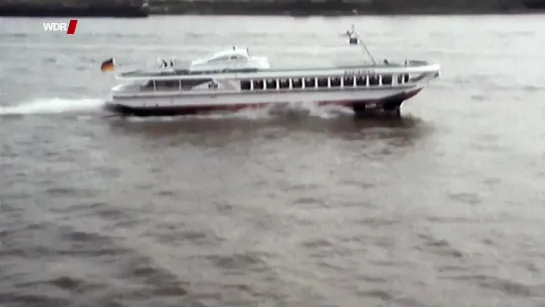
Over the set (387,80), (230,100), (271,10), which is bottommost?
(230,100)

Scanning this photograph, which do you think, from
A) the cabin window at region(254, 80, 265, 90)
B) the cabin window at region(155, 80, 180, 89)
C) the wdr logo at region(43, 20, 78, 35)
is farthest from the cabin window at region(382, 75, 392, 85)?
the wdr logo at region(43, 20, 78, 35)

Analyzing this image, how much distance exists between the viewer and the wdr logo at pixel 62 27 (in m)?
53.0

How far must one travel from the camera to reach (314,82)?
80.7 feet

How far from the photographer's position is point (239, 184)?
1794 cm

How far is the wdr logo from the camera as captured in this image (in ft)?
174

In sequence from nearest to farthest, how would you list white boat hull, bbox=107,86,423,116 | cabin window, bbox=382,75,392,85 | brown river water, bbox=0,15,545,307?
brown river water, bbox=0,15,545,307 → white boat hull, bbox=107,86,423,116 → cabin window, bbox=382,75,392,85

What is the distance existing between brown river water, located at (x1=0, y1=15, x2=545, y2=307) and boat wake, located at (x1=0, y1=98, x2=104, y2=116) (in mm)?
103

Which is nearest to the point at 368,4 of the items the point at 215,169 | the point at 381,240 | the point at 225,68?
the point at 225,68

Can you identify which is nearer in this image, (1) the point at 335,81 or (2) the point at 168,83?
(2) the point at 168,83

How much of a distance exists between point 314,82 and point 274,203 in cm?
890

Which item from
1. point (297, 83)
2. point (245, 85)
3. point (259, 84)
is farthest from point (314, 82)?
point (245, 85)

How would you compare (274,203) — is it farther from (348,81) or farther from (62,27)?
(62,27)

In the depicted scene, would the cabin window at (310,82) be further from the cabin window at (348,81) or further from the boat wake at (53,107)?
the boat wake at (53,107)

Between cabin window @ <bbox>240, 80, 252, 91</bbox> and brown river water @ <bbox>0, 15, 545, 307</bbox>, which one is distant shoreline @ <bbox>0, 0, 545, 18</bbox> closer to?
brown river water @ <bbox>0, 15, 545, 307</bbox>
